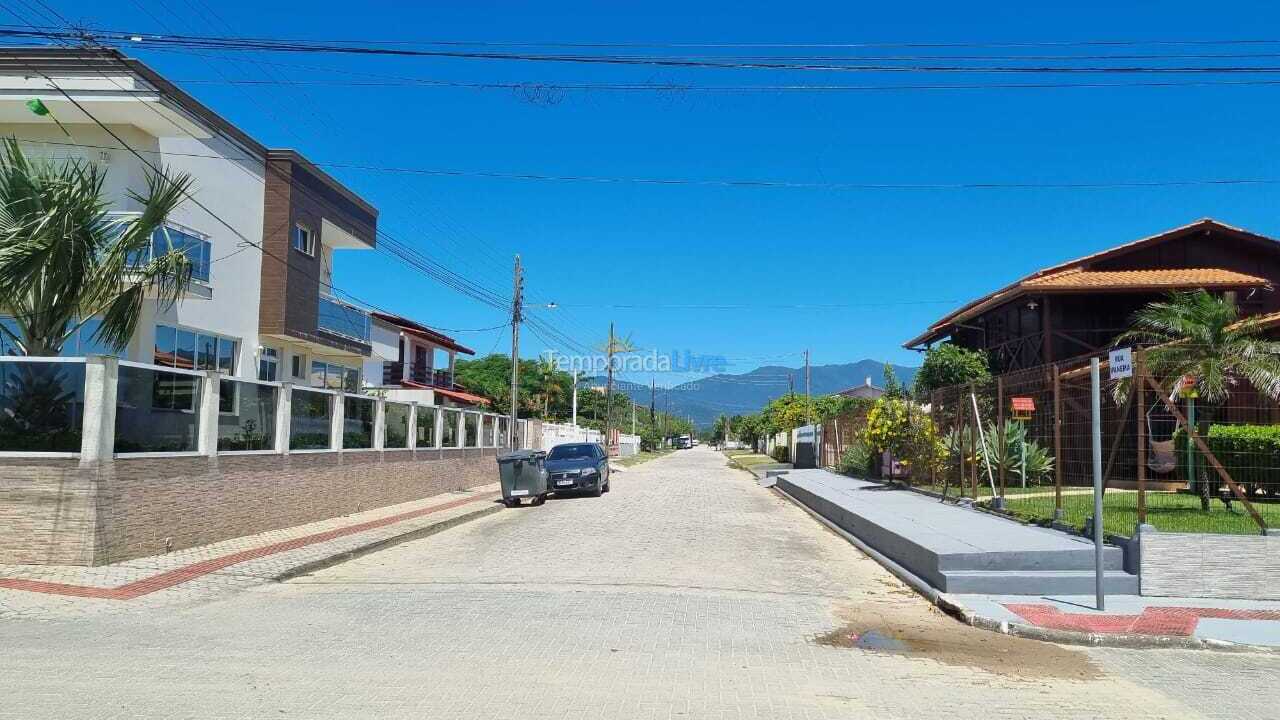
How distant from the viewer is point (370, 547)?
1460 centimetres

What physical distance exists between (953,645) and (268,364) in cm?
2335

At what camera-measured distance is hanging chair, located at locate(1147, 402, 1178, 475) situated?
41.8 feet

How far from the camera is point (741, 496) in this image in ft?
95.0

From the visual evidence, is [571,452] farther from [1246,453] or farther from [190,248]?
[1246,453]

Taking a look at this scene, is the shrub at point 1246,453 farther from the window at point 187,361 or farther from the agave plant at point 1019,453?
the window at point 187,361

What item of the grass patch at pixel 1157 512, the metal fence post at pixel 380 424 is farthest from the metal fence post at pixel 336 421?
the grass patch at pixel 1157 512

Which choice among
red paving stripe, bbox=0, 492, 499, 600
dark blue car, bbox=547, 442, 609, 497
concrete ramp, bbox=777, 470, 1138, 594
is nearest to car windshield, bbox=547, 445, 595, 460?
dark blue car, bbox=547, 442, 609, 497

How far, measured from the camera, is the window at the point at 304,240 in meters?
27.7

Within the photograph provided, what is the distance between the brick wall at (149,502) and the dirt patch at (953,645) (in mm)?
8694

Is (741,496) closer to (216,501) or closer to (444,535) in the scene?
(444,535)

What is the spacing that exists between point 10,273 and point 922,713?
12005mm

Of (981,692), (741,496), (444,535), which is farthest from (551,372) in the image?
(981,692)

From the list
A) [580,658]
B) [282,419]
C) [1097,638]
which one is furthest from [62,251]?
[1097,638]

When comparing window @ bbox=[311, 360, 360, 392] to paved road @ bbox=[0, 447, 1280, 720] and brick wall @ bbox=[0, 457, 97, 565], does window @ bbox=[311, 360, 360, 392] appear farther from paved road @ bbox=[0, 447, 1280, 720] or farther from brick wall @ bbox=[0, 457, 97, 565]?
paved road @ bbox=[0, 447, 1280, 720]
